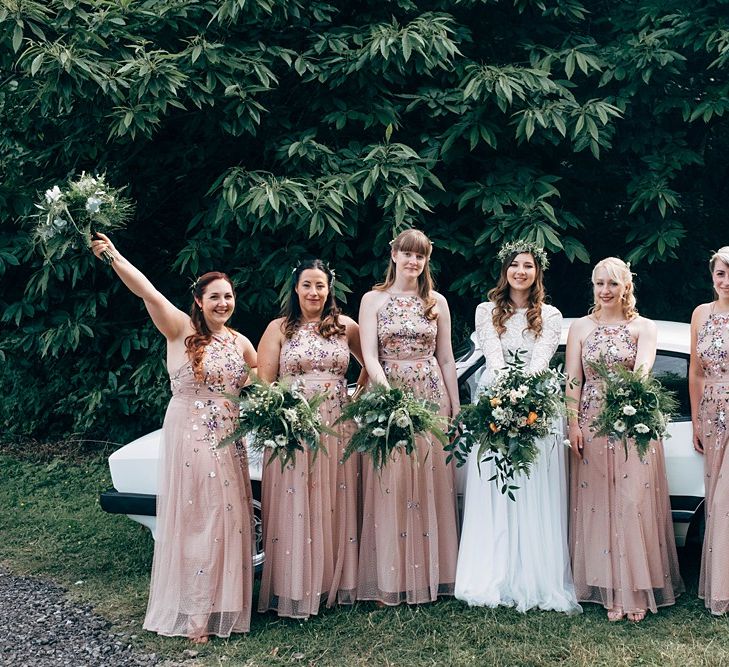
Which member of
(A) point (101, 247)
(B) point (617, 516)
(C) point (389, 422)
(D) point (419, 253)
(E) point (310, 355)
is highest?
(D) point (419, 253)

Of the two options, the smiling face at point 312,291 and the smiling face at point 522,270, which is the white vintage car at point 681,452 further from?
the smiling face at point 312,291

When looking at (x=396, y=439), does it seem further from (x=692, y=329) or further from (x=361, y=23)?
(x=361, y=23)

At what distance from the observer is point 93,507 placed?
777 centimetres

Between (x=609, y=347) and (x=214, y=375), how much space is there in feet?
7.57

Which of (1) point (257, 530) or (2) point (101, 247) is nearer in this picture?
(2) point (101, 247)

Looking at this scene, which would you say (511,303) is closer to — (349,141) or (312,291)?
(312,291)

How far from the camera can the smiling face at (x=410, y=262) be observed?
5281mm

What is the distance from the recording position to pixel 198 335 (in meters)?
5.02

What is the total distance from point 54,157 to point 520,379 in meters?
5.14

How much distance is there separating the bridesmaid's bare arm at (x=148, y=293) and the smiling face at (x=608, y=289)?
243 cm

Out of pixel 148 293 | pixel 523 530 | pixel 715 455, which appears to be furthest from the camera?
pixel 523 530

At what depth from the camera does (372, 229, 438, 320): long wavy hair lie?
526 centimetres

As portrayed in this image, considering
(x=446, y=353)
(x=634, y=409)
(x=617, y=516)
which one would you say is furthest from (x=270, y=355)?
(x=617, y=516)

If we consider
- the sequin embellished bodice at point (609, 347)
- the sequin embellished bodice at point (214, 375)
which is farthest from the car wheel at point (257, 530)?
the sequin embellished bodice at point (609, 347)
